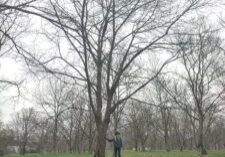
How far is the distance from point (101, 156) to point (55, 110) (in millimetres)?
40083

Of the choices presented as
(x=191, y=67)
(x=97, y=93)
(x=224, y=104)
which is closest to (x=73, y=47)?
(x=97, y=93)

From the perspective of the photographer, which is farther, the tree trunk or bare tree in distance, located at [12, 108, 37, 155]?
bare tree in distance, located at [12, 108, 37, 155]

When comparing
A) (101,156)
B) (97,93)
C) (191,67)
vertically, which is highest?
(191,67)

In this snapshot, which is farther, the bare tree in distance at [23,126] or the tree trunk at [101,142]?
the bare tree in distance at [23,126]

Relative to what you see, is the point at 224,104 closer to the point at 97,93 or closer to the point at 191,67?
the point at 191,67

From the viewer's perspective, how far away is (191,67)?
34.0 m

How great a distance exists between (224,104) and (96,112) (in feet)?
88.7

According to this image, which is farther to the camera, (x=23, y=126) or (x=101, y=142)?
(x=23, y=126)

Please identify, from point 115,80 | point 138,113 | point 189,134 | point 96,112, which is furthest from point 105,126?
point 189,134

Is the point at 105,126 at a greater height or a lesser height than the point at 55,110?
lesser

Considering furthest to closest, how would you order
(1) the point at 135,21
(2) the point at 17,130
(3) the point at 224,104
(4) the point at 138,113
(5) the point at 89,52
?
(2) the point at 17,130 < (4) the point at 138,113 < (3) the point at 224,104 < (5) the point at 89,52 < (1) the point at 135,21

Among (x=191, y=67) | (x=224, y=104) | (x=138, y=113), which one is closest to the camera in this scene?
(x=191, y=67)

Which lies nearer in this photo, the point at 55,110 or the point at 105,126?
the point at 105,126

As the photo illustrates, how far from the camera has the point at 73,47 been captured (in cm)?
1861
